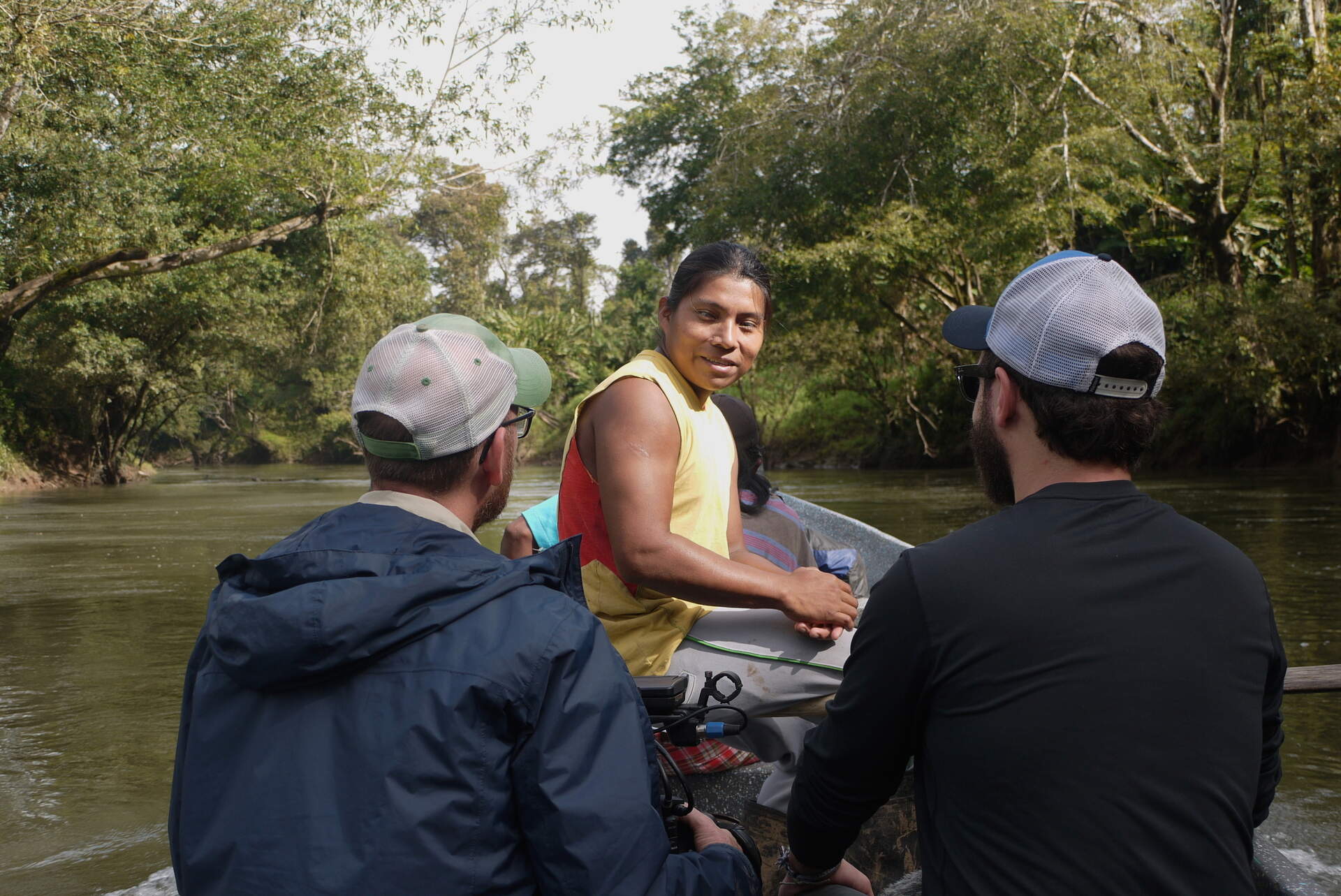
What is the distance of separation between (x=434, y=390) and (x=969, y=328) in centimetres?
81

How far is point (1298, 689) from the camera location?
3.24m

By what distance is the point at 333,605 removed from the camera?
1.33 meters

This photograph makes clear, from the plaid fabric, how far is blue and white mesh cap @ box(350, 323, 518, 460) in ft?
4.07

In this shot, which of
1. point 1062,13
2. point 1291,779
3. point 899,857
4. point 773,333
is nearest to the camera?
point 899,857

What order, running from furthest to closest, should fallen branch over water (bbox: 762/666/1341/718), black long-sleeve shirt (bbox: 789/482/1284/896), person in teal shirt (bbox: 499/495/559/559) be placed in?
person in teal shirt (bbox: 499/495/559/559) < fallen branch over water (bbox: 762/666/1341/718) < black long-sleeve shirt (bbox: 789/482/1284/896)

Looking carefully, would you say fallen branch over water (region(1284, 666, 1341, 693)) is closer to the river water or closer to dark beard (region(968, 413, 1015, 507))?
the river water

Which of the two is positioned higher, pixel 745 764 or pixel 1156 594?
pixel 1156 594

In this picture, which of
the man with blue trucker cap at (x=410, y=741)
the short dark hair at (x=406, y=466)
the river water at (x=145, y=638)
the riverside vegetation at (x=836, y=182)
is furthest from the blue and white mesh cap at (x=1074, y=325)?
the riverside vegetation at (x=836, y=182)

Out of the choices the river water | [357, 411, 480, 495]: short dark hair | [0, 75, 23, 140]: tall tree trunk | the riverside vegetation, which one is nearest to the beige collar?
[357, 411, 480, 495]: short dark hair

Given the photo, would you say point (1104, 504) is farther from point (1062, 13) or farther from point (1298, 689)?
point (1062, 13)

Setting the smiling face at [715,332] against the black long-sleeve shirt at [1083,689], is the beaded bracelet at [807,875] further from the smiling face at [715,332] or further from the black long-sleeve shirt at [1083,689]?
the smiling face at [715,332]

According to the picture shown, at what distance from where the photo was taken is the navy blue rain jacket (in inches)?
52.1

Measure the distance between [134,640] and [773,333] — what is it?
18.2m

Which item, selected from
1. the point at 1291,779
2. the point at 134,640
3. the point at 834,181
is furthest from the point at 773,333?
the point at 1291,779
